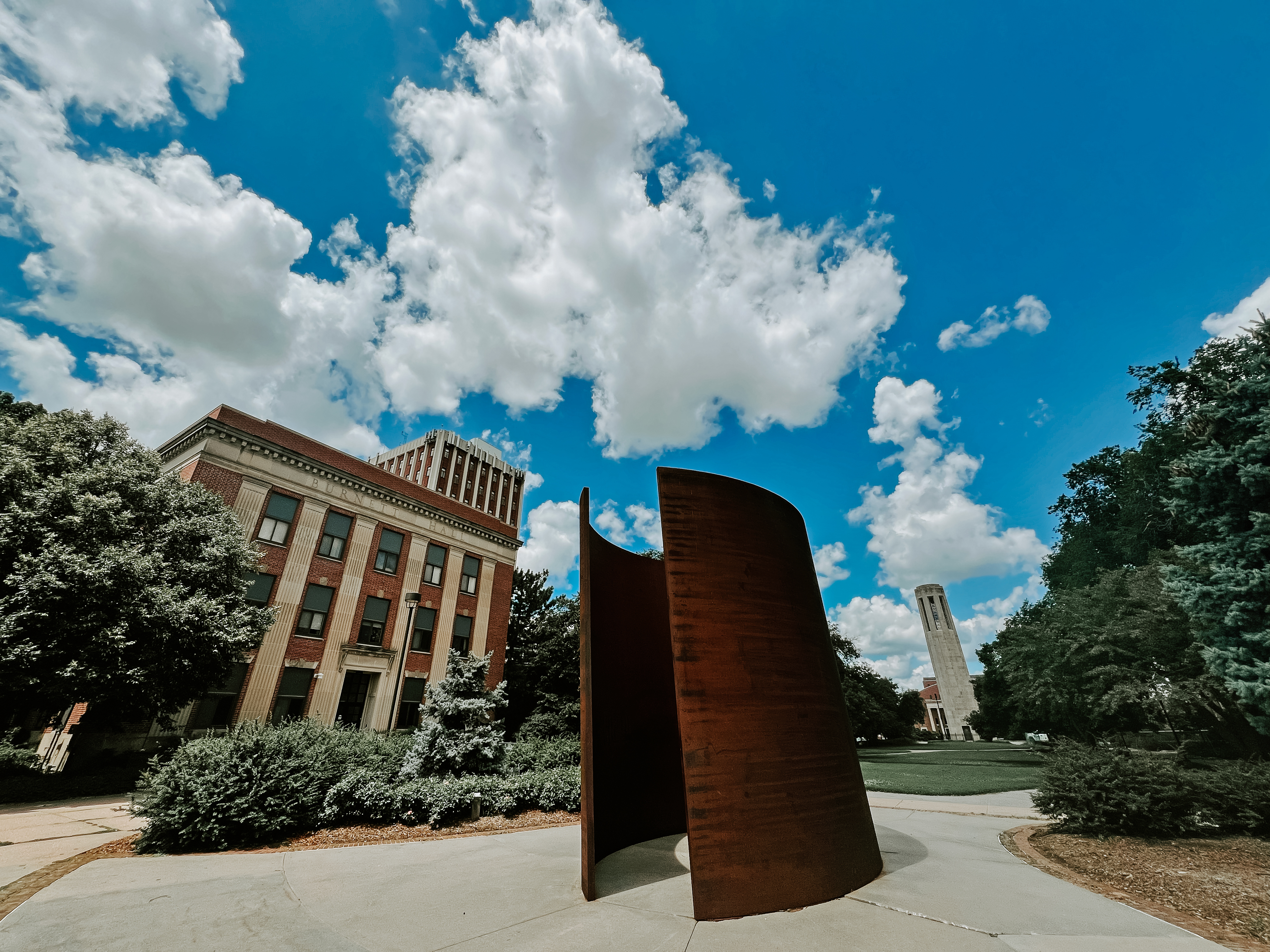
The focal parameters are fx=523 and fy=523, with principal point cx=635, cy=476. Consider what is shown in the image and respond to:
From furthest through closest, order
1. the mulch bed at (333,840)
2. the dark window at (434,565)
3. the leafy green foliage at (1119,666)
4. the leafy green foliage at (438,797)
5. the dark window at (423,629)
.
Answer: the dark window at (434,565)
the dark window at (423,629)
the leafy green foliage at (1119,666)
the leafy green foliage at (438,797)
the mulch bed at (333,840)

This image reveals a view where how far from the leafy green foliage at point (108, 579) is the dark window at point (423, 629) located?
907 centimetres

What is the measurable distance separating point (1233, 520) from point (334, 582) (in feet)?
98.4

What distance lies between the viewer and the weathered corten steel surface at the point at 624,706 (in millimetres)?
5820

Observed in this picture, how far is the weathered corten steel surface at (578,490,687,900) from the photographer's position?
5820 millimetres

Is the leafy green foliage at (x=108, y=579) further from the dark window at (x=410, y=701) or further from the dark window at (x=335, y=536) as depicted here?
the dark window at (x=410, y=701)

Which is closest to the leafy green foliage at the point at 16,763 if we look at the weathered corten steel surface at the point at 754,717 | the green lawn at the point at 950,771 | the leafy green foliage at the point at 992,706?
the weathered corten steel surface at the point at 754,717

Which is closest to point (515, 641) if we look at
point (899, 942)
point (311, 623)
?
point (311, 623)

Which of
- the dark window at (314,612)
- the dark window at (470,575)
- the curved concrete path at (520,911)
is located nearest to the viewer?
the curved concrete path at (520,911)

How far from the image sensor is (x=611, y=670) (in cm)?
677

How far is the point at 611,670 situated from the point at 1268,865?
337 inches

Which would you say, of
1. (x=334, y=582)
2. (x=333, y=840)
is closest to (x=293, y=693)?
(x=334, y=582)

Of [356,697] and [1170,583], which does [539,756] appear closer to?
[356,697]

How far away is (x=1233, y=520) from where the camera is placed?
41.4ft

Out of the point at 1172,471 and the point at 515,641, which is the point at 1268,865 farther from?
the point at 515,641
